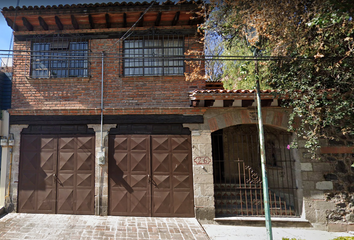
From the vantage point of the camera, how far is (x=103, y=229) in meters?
4.88

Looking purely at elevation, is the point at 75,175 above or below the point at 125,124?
below

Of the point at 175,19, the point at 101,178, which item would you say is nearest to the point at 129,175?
the point at 101,178

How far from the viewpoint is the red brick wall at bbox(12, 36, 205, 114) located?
605cm

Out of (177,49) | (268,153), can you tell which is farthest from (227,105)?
(268,153)

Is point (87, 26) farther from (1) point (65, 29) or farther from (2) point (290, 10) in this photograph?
(2) point (290, 10)

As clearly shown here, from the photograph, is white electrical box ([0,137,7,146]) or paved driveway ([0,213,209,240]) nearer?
paved driveway ([0,213,209,240])

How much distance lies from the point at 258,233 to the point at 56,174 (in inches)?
230

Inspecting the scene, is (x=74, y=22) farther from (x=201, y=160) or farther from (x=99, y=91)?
(x=201, y=160)

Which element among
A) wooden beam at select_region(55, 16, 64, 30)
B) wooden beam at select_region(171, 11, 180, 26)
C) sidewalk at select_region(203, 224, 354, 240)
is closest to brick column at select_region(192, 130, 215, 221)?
sidewalk at select_region(203, 224, 354, 240)

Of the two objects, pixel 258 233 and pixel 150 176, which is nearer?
pixel 258 233

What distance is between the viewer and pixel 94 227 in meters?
4.96

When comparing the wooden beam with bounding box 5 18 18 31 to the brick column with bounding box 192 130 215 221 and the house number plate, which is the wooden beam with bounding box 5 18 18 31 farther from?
the house number plate

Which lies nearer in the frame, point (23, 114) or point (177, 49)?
point (23, 114)

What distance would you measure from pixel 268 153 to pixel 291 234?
3.31 m
